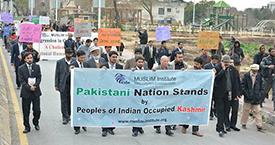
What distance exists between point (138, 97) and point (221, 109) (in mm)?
1820

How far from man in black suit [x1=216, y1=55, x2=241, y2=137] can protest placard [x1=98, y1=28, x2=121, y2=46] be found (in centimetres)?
952

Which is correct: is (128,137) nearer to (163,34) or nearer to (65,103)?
(65,103)

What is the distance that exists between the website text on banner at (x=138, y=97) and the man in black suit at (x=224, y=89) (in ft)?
0.64

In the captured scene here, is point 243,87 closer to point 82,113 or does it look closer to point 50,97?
point 82,113

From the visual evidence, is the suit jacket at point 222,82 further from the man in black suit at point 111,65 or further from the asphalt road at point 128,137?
the man in black suit at point 111,65

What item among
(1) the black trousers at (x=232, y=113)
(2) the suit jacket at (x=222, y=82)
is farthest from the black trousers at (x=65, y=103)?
(1) the black trousers at (x=232, y=113)

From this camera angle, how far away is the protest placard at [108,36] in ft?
64.0

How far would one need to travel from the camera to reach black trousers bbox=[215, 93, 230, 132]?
1027cm

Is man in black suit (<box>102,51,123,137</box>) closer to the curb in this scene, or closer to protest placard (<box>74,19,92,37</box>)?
the curb

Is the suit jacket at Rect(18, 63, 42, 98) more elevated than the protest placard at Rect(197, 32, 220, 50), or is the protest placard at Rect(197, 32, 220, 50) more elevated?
the protest placard at Rect(197, 32, 220, 50)

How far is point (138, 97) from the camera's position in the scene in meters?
9.84

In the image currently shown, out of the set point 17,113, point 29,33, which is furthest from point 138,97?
point 29,33

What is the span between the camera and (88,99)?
963 centimetres

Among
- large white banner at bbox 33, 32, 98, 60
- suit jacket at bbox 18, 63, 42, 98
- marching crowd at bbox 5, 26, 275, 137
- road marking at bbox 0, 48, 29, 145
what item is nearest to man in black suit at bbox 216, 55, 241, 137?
marching crowd at bbox 5, 26, 275, 137
